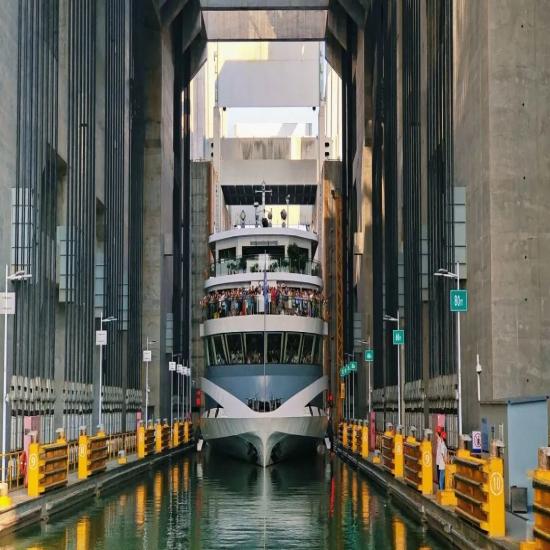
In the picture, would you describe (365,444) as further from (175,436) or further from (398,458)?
(175,436)

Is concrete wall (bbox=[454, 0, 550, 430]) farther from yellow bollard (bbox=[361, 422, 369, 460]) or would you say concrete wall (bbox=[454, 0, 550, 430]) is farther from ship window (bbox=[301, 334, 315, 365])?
ship window (bbox=[301, 334, 315, 365])

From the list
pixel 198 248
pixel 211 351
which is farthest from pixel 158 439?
pixel 198 248

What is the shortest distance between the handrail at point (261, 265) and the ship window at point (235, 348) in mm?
5843

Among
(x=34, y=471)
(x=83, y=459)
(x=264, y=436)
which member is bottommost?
(x=264, y=436)

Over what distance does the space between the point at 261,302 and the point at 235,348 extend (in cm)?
285

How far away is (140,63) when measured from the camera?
251 feet

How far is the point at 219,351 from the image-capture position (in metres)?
60.9

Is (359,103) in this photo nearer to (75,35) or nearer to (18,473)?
(75,35)

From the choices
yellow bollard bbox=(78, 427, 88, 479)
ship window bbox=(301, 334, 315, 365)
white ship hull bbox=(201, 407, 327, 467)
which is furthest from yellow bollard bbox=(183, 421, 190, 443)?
yellow bollard bbox=(78, 427, 88, 479)

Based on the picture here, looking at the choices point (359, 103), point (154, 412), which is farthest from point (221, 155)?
point (154, 412)

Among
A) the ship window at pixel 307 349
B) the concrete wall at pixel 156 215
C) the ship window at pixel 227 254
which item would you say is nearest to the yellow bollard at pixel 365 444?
the ship window at pixel 307 349

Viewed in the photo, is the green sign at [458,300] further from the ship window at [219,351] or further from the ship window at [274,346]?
the ship window at [219,351]

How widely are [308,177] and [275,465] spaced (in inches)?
3177

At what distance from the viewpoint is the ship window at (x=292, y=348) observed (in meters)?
59.8
